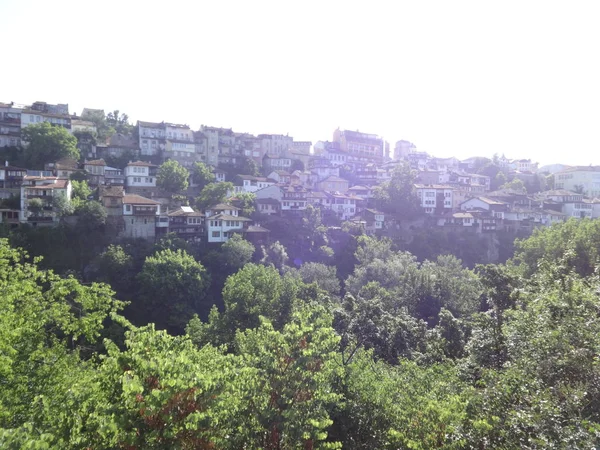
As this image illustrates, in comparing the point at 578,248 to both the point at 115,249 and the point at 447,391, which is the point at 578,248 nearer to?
the point at 447,391

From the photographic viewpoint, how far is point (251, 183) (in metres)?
52.8

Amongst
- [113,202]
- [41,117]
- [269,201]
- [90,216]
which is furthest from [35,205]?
[269,201]

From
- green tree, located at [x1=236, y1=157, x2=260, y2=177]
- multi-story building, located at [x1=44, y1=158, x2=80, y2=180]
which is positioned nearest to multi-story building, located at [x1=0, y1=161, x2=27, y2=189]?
multi-story building, located at [x1=44, y1=158, x2=80, y2=180]

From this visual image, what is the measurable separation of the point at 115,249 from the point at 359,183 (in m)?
41.4

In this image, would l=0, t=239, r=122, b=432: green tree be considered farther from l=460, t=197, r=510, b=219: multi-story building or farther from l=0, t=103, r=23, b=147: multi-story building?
l=460, t=197, r=510, b=219: multi-story building

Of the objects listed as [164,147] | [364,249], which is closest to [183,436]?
[364,249]

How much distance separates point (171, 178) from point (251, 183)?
11803 millimetres

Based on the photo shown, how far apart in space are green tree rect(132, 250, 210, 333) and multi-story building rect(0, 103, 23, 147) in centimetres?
2795

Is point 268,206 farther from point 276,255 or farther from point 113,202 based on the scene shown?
point 113,202

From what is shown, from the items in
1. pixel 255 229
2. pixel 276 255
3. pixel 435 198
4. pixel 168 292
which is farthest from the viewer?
pixel 435 198

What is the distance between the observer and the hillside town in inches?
1506

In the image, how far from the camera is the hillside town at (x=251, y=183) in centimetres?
3825

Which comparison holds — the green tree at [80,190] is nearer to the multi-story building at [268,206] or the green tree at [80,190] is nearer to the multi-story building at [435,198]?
the multi-story building at [268,206]

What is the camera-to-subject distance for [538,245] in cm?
3002
